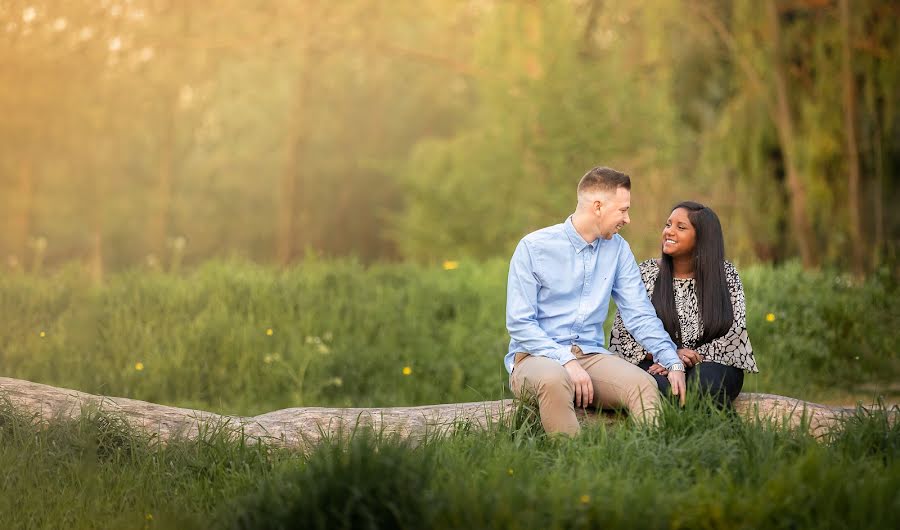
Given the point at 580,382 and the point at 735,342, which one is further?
the point at 735,342

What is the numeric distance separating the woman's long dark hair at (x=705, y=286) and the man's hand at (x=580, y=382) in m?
0.64

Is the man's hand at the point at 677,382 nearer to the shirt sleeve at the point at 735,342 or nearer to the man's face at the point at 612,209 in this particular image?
the shirt sleeve at the point at 735,342

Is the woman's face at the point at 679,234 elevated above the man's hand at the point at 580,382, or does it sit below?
above

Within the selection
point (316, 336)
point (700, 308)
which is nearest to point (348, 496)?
point (700, 308)

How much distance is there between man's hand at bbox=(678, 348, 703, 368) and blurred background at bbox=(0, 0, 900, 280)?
18.6 ft

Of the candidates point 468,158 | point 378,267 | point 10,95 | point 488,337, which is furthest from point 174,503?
point 10,95

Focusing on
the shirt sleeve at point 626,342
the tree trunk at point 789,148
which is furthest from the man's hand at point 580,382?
the tree trunk at point 789,148

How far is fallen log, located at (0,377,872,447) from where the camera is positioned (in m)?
5.03

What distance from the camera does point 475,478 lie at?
13.0 feet

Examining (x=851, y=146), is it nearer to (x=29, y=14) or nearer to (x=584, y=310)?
(x=584, y=310)

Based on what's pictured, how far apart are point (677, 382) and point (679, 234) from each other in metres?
0.73

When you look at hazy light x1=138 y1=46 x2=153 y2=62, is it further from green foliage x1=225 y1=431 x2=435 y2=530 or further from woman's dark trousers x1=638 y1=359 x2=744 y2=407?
green foliage x1=225 y1=431 x2=435 y2=530

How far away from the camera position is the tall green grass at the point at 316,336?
27.1 feet

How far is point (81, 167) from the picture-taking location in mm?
27531
